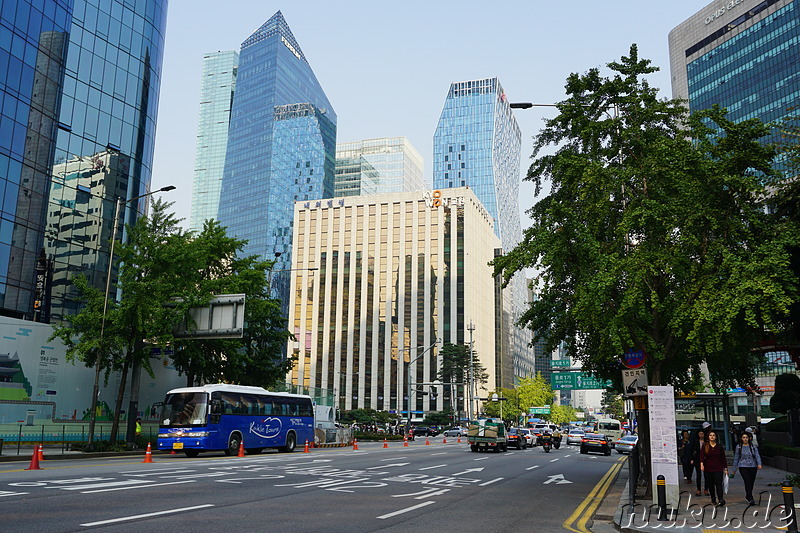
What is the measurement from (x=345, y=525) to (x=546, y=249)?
29.2ft

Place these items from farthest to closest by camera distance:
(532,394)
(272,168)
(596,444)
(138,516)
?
(272,168) → (532,394) → (596,444) → (138,516)

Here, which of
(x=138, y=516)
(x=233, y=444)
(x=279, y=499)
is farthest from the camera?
(x=233, y=444)

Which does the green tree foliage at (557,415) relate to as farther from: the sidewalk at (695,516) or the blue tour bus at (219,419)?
the sidewalk at (695,516)

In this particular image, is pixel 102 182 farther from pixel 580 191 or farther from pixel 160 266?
pixel 580 191

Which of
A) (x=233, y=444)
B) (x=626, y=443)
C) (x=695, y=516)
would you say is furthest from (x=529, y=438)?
(x=695, y=516)

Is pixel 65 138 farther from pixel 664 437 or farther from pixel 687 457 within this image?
pixel 664 437

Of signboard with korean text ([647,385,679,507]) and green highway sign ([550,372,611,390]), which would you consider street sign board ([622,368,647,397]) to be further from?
green highway sign ([550,372,611,390])

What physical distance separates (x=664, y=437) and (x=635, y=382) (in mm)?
3068

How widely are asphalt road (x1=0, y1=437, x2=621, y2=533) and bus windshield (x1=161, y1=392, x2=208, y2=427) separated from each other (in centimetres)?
711

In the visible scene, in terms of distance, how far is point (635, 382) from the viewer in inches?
642

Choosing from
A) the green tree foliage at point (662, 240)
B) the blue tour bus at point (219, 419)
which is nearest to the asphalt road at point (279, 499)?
the green tree foliage at point (662, 240)

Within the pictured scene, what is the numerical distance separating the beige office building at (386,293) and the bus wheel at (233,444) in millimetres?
94989

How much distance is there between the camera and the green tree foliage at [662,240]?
47.6 feet

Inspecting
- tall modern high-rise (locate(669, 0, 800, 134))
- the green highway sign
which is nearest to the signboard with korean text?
the green highway sign
